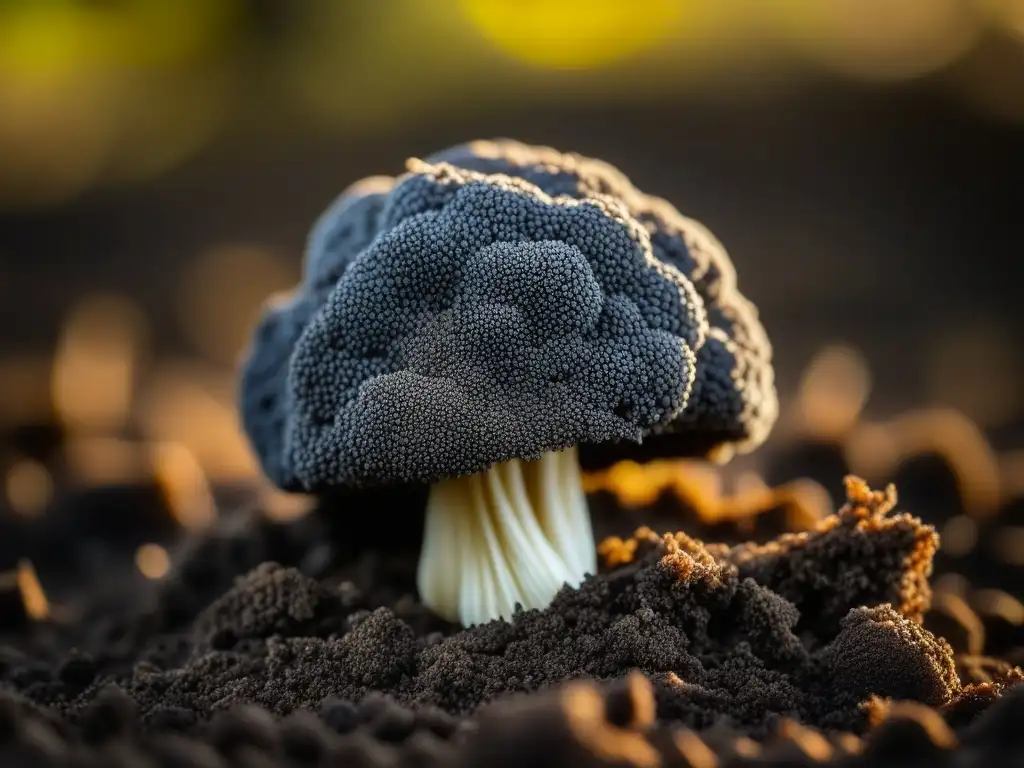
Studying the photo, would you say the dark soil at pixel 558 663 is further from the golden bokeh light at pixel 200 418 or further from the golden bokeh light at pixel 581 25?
the golden bokeh light at pixel 581 25

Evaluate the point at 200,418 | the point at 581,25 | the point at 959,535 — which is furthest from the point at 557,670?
the point at 581,25

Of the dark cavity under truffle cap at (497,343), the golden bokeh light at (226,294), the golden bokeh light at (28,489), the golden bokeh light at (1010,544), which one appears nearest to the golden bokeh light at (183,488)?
the golden bokeh light at (28,489)

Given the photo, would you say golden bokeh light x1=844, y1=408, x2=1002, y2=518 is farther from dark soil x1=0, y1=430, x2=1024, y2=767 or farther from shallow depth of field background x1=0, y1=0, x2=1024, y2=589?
dark soil x1=0, y1=430, x2=1024, y2=767

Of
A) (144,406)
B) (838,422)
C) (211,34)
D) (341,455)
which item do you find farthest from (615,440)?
(211,34)

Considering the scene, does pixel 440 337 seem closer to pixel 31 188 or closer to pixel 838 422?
pixel 838 422

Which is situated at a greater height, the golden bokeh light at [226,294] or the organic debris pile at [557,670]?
the golden bokeh light at [226,294]

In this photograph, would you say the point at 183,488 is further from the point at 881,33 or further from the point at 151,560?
the point at 881,33
